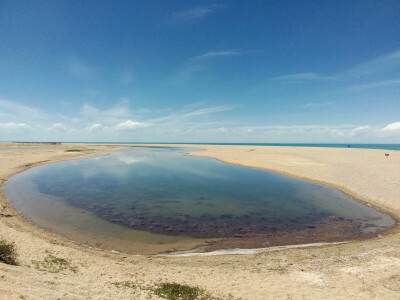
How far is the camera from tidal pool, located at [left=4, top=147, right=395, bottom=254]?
14.4 metres

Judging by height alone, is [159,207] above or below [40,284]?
below

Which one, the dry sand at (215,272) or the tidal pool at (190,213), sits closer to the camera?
the dry sand at (215,272)

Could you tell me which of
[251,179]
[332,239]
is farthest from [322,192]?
[332,239]

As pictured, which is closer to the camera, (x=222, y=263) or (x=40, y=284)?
(x=40, y=284)

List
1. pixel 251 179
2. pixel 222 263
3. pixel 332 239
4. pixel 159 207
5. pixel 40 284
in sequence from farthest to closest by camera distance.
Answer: pixel 251 179, pixel 159 207, pixel 332 239, pixel 222 263, pixel 40 284

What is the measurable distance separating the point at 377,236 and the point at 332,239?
141 inches

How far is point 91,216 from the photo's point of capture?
17.8 metres

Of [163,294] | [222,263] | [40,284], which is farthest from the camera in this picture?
[222,263]

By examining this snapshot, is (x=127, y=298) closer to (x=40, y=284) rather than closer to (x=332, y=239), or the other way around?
(x=40, y=284)

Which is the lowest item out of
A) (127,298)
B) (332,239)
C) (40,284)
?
(332,239)

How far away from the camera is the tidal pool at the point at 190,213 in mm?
14414

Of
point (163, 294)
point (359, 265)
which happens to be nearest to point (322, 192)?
point (359, 265)

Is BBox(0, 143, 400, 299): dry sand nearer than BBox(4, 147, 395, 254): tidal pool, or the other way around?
BBox(0, 143, 400, 299): dry sand

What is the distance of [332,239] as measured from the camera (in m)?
14.5
